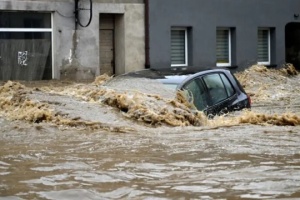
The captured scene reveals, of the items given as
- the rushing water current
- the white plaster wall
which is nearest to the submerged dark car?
the rushing water current

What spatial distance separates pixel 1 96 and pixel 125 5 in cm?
965

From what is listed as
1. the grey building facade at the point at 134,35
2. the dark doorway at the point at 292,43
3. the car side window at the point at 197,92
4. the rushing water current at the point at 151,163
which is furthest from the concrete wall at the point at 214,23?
the rushing water current at the point at 151,163

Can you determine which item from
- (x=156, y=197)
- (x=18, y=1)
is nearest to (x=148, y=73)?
(x=156, y=197)

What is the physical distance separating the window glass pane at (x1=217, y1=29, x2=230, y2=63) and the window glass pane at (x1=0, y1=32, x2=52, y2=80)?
21.8 feet

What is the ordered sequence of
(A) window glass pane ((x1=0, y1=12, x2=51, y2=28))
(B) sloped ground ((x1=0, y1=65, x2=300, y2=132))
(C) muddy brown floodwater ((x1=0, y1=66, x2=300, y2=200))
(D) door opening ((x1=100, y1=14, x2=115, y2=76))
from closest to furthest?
(C) muddy brown floodwater ((x1=0, y1=66, x2=300, y2=200)), (B) sloped ground ((x1=0, y1=65, x2=300, y2=132)), (A) window glass pane ((x1=0, y1=12, x2=51, y2=28)), (D) door opening ((x1=100, y1=14, x2=115, y2=76))

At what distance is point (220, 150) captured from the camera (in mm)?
8172

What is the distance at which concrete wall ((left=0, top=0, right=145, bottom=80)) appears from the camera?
1982cm

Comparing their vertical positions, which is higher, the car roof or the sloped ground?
the car roof

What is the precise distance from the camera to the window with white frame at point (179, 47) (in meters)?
22.8

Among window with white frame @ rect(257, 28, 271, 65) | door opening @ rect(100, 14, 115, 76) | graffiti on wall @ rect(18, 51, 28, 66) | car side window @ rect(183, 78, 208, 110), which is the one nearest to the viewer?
car side window @ rect(183, 78, 208, 110)

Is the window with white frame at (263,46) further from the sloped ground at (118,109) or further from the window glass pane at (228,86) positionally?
the sloped ground at (118,109)

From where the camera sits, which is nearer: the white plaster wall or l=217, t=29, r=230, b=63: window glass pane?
the white plaster wall

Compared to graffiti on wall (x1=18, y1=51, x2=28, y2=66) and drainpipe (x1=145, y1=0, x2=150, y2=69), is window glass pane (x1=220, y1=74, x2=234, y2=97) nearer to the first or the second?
graffiti on wall (x1=18, y1=51, x2=28, y2=66)

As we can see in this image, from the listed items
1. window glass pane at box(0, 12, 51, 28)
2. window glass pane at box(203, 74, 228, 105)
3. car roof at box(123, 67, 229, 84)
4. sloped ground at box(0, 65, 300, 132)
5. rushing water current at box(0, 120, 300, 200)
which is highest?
window glass pane at box(0, 12, 51, 28)
